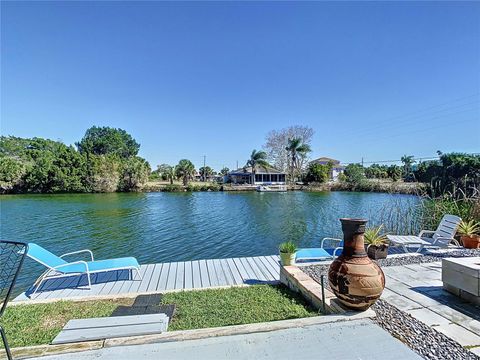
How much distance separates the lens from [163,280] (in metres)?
4.70

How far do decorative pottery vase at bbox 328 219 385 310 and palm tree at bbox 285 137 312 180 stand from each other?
3773 cm

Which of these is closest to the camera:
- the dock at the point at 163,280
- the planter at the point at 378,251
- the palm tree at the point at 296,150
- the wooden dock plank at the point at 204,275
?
the dock at the point at 163,280

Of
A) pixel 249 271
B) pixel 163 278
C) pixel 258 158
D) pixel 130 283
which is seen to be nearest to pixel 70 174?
pixel 258 158

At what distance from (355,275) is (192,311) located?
1.98 meters

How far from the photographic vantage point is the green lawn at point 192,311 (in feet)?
9.11

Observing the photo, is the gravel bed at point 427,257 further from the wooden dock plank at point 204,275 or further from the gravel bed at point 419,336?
the wooden dock plank at point 204,275

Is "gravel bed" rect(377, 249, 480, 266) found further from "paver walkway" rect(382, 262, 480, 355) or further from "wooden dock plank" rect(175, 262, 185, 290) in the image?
"wooden dock plank" rect(175, 262, 185, 290)

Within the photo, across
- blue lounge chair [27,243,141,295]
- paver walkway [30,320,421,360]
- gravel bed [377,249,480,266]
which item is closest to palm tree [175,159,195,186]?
blue lounge chair [27,243,141,295]

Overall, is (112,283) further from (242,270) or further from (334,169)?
(334,169)

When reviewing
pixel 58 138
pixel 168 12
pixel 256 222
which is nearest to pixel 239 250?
pixel 256 222

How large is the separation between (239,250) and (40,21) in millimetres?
9957

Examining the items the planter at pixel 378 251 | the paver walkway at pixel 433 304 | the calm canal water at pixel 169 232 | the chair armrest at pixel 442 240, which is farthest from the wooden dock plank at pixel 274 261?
the chair armrest at pixel 442 240

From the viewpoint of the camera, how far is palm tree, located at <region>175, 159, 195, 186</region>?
4141 cm

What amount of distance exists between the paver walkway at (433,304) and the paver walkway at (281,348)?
26.6 inches
